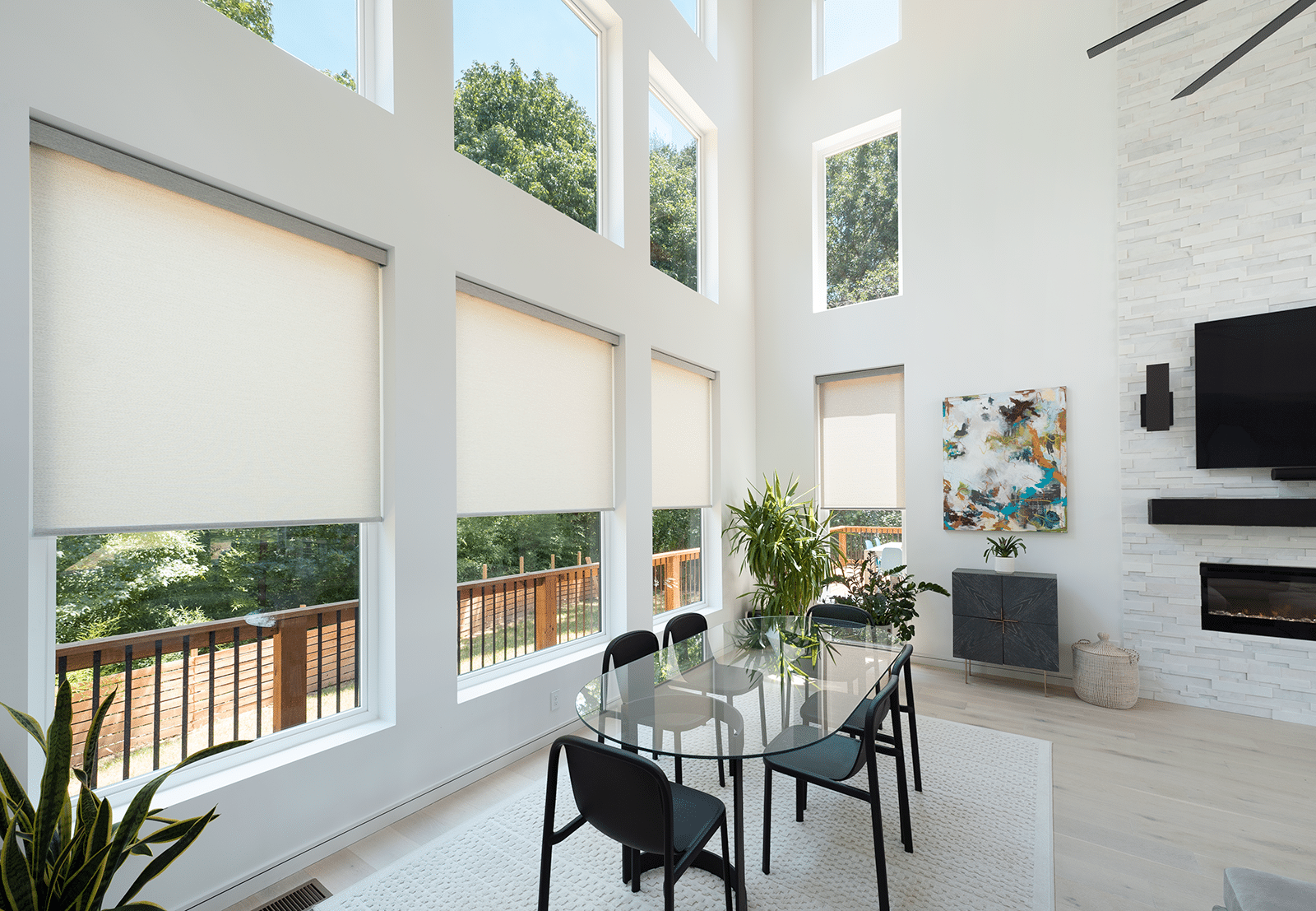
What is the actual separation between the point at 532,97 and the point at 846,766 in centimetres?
375

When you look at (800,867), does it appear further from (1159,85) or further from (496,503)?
(1159,85)

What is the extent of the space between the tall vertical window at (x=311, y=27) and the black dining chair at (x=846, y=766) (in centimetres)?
308

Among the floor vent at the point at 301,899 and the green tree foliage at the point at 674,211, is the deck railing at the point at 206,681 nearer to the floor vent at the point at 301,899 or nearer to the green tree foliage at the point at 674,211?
the floor vent at the point at 301,899

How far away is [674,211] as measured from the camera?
4805 millimetres

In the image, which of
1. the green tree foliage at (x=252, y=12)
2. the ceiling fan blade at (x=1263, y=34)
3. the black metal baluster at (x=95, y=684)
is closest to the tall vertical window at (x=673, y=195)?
the green tree foliage at (x=252, y=12)

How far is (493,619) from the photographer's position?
126 inches

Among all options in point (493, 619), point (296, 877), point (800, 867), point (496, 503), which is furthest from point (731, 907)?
point (496, 503)

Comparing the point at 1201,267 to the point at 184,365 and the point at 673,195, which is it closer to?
the point at 673,195

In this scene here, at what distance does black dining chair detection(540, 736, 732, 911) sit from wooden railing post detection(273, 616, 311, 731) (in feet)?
3.99

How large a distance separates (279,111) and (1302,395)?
5449mm

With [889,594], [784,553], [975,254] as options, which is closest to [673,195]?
[975,254]

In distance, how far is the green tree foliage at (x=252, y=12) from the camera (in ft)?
7.24

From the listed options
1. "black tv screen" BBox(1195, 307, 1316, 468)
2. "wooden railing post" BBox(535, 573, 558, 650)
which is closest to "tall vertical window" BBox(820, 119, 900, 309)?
"black tv screen" BBox(1195, 307, 1316, 468)

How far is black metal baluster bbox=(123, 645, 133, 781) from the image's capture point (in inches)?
76.5
